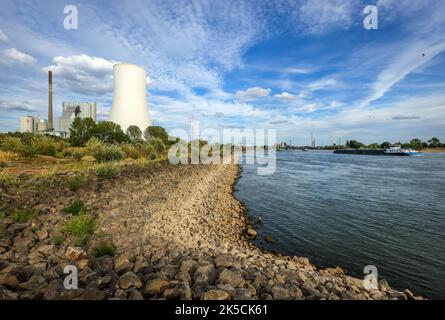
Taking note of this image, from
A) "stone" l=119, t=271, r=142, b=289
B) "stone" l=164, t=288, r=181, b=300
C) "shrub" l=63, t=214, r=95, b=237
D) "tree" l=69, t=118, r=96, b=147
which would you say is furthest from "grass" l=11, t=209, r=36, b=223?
"tree" l=69, t=118, r=96, b=147

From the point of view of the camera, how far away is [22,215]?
5.64m

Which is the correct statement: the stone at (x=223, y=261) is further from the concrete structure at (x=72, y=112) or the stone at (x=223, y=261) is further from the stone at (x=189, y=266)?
→ the concrete structure at (x=72, y=112)

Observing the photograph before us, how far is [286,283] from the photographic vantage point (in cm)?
418

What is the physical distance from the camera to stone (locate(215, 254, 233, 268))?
456cm

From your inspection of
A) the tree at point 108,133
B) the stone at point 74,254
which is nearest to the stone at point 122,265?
the stone at point 74,254

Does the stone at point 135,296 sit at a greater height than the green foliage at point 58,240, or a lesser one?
lesser

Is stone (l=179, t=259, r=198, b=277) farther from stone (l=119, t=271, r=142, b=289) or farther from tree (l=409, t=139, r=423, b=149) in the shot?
tree (l=409, t=139, r=423, b=149)

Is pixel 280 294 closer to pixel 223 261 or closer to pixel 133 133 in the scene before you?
pixel 223 261

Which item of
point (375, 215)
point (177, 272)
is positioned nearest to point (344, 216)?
point (375, 215)

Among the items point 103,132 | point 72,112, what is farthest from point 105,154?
point 72,112

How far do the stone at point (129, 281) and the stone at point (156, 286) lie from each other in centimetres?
18

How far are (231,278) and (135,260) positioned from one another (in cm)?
194

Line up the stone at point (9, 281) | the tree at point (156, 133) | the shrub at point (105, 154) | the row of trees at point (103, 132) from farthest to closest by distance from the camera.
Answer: the tree at point (156, 133) → the row of trees at point (103, 132) → the shrub at point (105, 154) → the stone at point (9, 281)

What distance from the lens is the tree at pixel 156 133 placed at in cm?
4506
